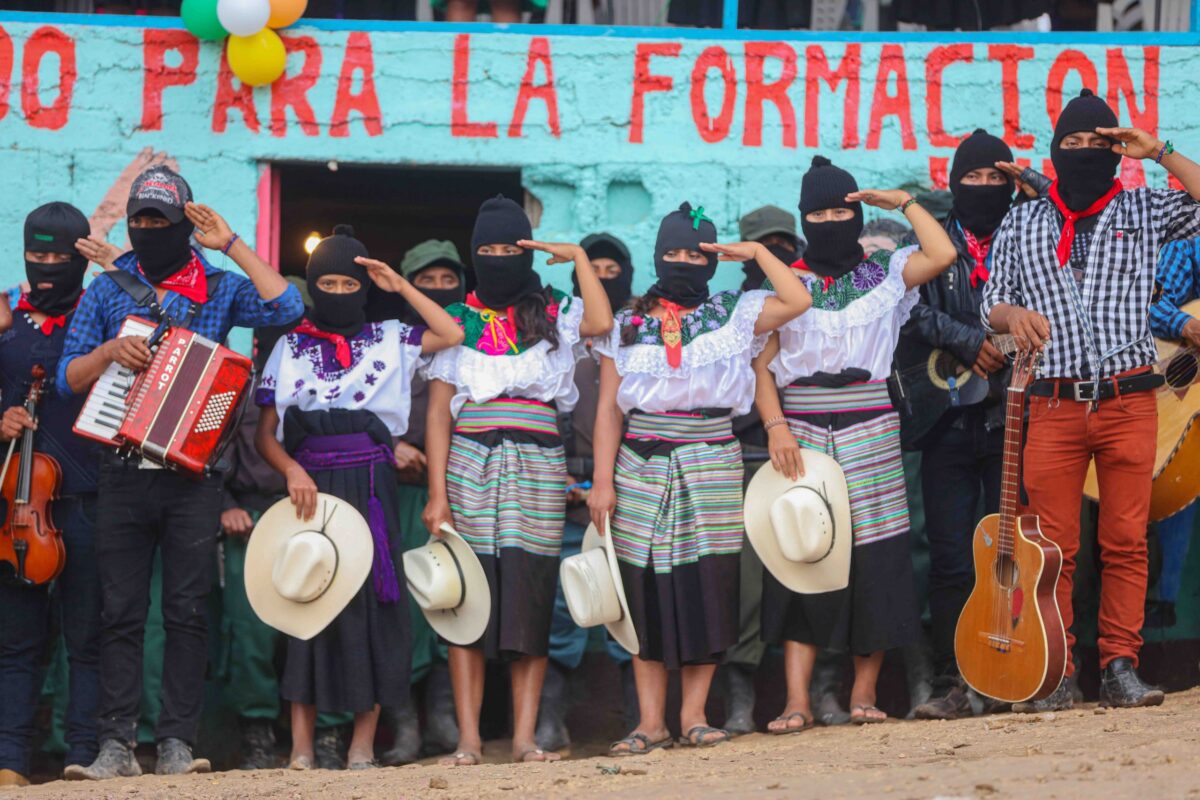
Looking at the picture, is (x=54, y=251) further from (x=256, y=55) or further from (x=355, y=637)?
(x=355, y=637)

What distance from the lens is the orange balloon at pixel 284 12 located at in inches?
320

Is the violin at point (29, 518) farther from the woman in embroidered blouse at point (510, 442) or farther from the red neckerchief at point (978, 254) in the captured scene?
the red neckerchief at point (978, 254)

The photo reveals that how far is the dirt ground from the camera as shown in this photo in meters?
4.50

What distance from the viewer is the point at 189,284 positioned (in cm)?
658

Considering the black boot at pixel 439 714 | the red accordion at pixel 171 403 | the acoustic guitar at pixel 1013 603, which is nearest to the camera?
the acoustic guitar at pixel 1013 603

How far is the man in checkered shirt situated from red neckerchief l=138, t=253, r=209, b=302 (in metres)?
3.11

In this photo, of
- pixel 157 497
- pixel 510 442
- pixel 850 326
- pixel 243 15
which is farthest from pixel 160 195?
pixel 850 326

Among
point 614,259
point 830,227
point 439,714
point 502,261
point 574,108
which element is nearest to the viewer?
point 830,227

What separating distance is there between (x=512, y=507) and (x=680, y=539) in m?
0.67

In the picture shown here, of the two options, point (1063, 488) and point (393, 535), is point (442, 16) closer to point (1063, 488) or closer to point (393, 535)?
point (393, 535)

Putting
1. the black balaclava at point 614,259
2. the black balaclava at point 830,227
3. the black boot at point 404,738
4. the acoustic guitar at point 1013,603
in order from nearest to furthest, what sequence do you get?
the acoustic guitar at point 1013,603 → the black balaclava at point 830,227 → the black boot at point 404,738 → the black balaclava at point 614,259

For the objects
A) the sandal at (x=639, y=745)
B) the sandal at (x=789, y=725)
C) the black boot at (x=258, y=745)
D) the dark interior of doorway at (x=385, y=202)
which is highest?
the dark interior of doorway at (x=385, y=202)

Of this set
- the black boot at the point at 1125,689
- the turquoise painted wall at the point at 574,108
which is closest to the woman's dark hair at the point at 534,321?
the turquoise painted wall at the point at 574,108

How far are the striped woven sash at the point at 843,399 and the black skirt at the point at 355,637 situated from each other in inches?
66.4
